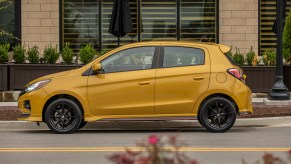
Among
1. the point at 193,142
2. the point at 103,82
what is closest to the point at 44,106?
the point at 103,82

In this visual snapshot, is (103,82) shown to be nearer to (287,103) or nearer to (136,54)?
(136,54)

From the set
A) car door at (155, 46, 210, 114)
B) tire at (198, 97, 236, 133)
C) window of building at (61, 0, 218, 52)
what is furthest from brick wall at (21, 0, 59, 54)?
tire at (198, 97, 236, 133)

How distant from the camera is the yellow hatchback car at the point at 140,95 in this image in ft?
38.8

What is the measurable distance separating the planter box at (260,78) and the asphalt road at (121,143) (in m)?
5.31

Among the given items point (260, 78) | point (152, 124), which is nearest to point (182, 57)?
point (152, 124)

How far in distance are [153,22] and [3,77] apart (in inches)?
202

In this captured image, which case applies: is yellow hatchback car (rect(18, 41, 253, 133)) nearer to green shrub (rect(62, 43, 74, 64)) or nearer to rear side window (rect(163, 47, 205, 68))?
rear side window (rect(163, 47, 205, 68))

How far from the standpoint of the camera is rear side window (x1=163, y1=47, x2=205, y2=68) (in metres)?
12.0

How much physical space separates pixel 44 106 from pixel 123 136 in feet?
A: 5.19

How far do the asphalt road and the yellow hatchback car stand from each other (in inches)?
13.1

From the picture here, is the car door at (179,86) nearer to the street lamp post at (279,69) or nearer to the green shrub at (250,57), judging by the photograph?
the street lamp post at (279,69)

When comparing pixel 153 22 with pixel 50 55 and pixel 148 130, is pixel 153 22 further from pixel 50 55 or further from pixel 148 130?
pixel 148 130

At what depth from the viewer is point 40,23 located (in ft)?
67.4

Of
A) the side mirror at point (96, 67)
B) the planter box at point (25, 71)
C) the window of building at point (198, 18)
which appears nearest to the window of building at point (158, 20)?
the window of building at point (198, 18)
